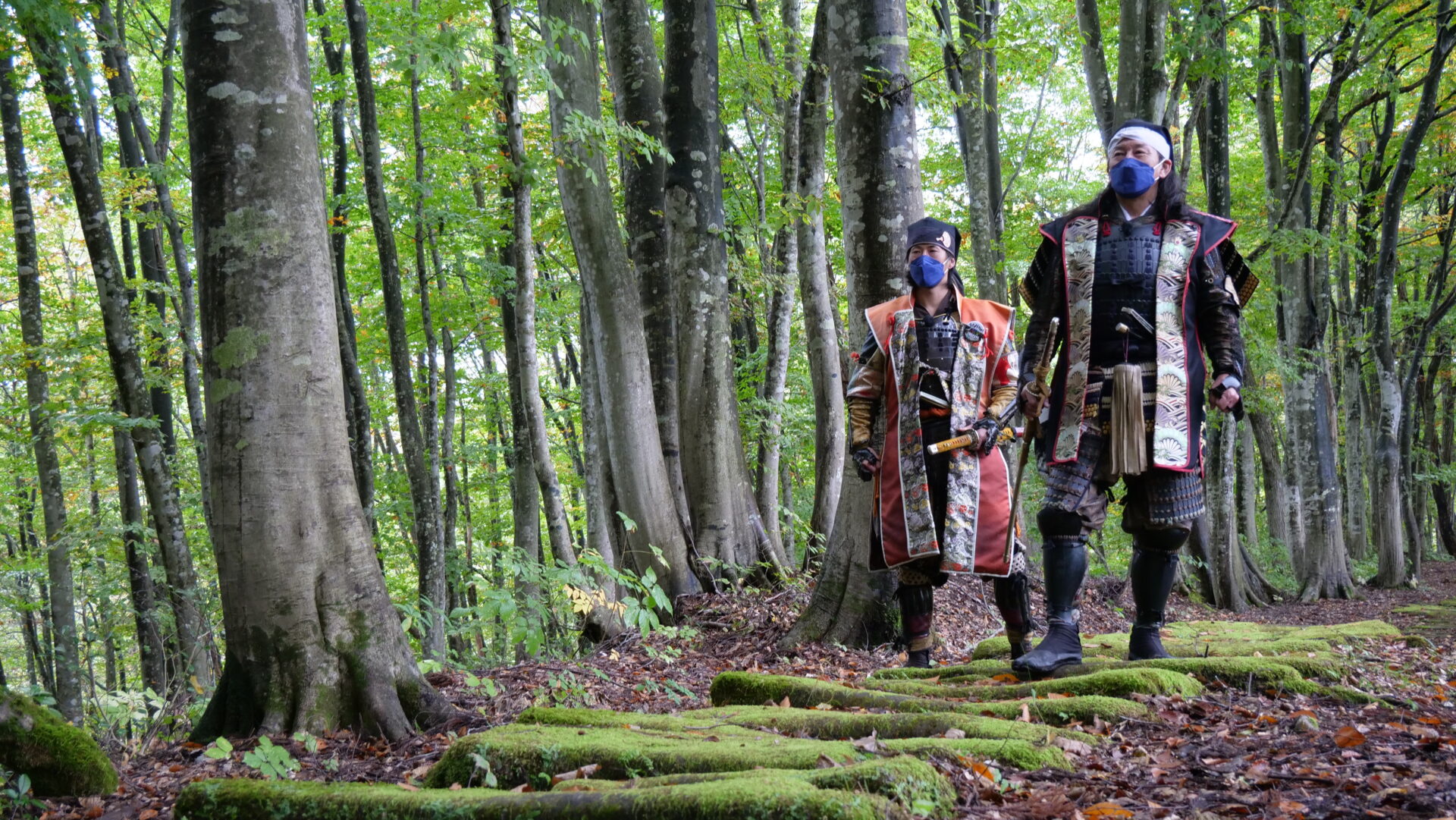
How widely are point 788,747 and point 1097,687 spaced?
1.38m

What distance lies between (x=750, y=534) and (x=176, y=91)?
14794mm

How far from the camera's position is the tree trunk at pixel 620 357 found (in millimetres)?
7465

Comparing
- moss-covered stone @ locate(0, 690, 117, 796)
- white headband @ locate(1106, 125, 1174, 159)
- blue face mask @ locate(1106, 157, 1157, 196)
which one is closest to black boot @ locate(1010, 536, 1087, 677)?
blue face mask @ locate(1106, 157, 1157, 196)

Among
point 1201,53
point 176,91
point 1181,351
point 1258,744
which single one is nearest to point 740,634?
point 1181,351

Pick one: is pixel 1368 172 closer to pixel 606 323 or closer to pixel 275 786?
pixel 606 323

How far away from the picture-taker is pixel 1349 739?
249 centimetres

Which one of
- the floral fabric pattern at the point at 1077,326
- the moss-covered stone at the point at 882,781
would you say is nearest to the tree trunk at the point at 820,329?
the floral fabric pattern at the point at 1077,326

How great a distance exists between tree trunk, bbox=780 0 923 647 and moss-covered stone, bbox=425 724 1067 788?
3185 millimetres

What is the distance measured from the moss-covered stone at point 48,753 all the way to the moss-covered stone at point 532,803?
1042 millimetres

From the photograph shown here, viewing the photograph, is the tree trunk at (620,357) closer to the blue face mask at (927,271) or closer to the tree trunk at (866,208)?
the tree trunk at (866,208)

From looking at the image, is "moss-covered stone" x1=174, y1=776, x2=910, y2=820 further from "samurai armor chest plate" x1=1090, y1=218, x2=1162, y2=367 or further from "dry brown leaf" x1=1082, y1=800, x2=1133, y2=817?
"samurai armor chest plate" x1=1090, y1=218, x2=1162, y2=367

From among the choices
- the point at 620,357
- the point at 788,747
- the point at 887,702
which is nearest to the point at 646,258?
the point at 620,357

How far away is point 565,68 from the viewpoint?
25.9ft

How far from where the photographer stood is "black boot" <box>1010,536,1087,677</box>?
3.89 metres
